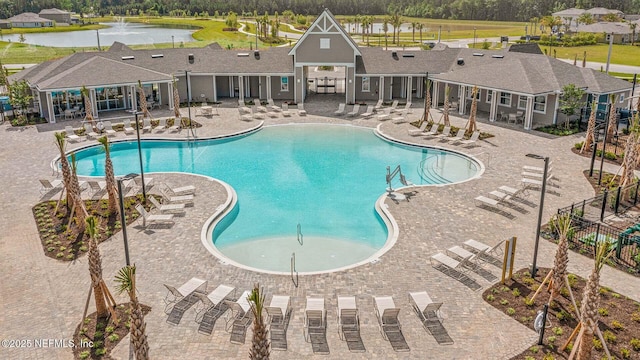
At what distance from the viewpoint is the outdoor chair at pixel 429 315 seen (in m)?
13.1

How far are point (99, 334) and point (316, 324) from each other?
5.63 m

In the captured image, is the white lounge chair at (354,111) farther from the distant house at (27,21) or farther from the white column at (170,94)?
the distant house at (27,21)

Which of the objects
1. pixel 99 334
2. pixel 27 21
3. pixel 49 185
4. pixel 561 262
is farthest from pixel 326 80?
pixel 27 21

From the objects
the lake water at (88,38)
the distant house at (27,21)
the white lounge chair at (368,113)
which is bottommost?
the white lounge chair at (368,113)

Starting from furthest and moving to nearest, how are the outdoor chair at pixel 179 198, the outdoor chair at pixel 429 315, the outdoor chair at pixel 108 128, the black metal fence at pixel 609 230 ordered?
the outdoor chair at pixel 108 128
the outdoor chair at pixel 179 198
the black metal fence at pixel 609 230
the outdoor chair at pixel 429 315

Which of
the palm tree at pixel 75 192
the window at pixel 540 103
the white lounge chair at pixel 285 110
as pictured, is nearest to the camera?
the palm tree at pixel 75 192

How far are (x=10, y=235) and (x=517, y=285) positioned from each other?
1787 centimetres

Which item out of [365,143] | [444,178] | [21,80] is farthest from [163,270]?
[21,80]

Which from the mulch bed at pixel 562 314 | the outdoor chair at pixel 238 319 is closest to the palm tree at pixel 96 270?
the outdoor chair at pixel 238 319

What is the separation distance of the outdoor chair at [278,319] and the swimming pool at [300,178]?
306 centimetres

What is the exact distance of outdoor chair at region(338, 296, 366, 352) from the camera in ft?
42.0

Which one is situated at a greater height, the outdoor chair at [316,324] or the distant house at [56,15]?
the distant house at [56,15]

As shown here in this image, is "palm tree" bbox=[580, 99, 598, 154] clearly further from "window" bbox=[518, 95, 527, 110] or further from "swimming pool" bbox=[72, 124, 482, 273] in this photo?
"window" bbox=[518, 95, 527, 110]

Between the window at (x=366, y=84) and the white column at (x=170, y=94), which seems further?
the window at (x=366, y=84)
